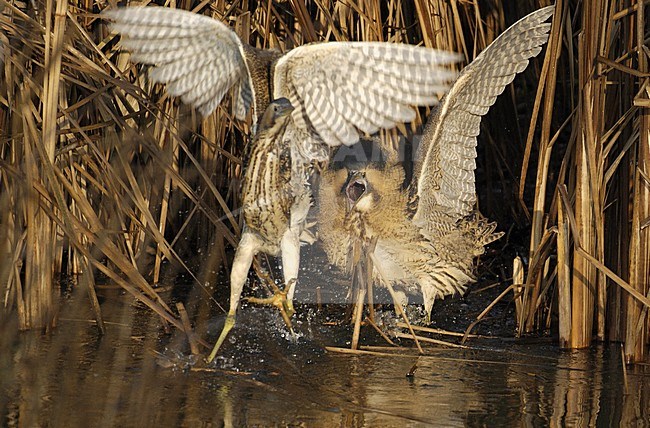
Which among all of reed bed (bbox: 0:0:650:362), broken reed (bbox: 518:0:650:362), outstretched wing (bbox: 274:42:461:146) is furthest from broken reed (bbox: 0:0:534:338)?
broken reed (bbox: 518:0:650:362)

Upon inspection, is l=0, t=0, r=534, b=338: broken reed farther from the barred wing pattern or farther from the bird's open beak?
the bird's open beak

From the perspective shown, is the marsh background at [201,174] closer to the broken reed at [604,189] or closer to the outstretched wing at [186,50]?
the broken reed at [604,189]

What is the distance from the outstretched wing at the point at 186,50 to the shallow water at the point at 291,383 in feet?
4.32

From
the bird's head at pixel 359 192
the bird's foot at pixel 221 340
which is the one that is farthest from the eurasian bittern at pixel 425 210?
the bird's foot at pixel 221 340

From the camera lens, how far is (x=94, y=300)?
5.04 meters

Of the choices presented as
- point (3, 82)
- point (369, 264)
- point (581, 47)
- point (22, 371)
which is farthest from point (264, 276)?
point (581, 47)

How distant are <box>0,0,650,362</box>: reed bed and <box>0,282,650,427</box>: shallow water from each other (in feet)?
0.67

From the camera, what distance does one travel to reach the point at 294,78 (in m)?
5.08

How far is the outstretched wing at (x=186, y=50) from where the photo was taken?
505 centimetres

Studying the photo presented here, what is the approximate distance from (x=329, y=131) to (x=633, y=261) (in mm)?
1682

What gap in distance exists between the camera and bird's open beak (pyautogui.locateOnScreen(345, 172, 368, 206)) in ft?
20.1

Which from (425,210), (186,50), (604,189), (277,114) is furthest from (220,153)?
(604,189)

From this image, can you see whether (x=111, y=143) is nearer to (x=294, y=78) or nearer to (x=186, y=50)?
(x=186, y=50)

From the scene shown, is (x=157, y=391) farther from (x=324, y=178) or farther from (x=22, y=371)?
(x=324, y=178)
